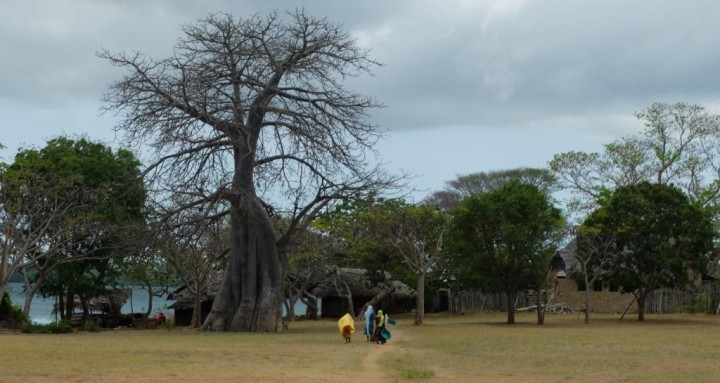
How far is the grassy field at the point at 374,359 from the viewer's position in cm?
1553

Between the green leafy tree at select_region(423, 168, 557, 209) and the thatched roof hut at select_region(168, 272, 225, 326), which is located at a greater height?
the green leafy tree at select_region(423, 168, 557, 209)

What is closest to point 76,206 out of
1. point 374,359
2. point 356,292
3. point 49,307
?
point 374,359

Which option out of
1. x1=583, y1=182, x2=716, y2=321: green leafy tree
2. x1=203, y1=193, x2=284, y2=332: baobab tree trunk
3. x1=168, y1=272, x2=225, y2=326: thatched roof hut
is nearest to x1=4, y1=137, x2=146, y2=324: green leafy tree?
x1=203, y1=193, x2=284, y2=332: baobab tree trunk

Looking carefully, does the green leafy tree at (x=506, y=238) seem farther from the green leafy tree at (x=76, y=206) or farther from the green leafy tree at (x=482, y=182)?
the green leafy tree at (x=482, y=182)

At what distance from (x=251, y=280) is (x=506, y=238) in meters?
10.6

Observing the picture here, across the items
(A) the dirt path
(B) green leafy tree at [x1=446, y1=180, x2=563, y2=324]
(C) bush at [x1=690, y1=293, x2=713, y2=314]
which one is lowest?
(A) the dirt path

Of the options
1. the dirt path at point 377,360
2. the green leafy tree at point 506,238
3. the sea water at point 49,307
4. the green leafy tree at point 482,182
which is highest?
the green leafy tree at point 482,182

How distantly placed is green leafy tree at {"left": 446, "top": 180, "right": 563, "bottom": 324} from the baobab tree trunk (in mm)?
8831

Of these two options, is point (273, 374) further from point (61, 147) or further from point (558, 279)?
point (558, 279)

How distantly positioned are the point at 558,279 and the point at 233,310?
27031mm

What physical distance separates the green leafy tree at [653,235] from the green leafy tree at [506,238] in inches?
137

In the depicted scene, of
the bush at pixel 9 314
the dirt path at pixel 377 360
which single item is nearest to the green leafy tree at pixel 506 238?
the dirt path at pixel 377 360

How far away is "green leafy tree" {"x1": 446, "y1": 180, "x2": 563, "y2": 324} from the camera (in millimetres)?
36781

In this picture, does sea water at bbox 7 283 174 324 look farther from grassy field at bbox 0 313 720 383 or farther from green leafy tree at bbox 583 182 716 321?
green leafy tree at bbox 583 182 716 321
